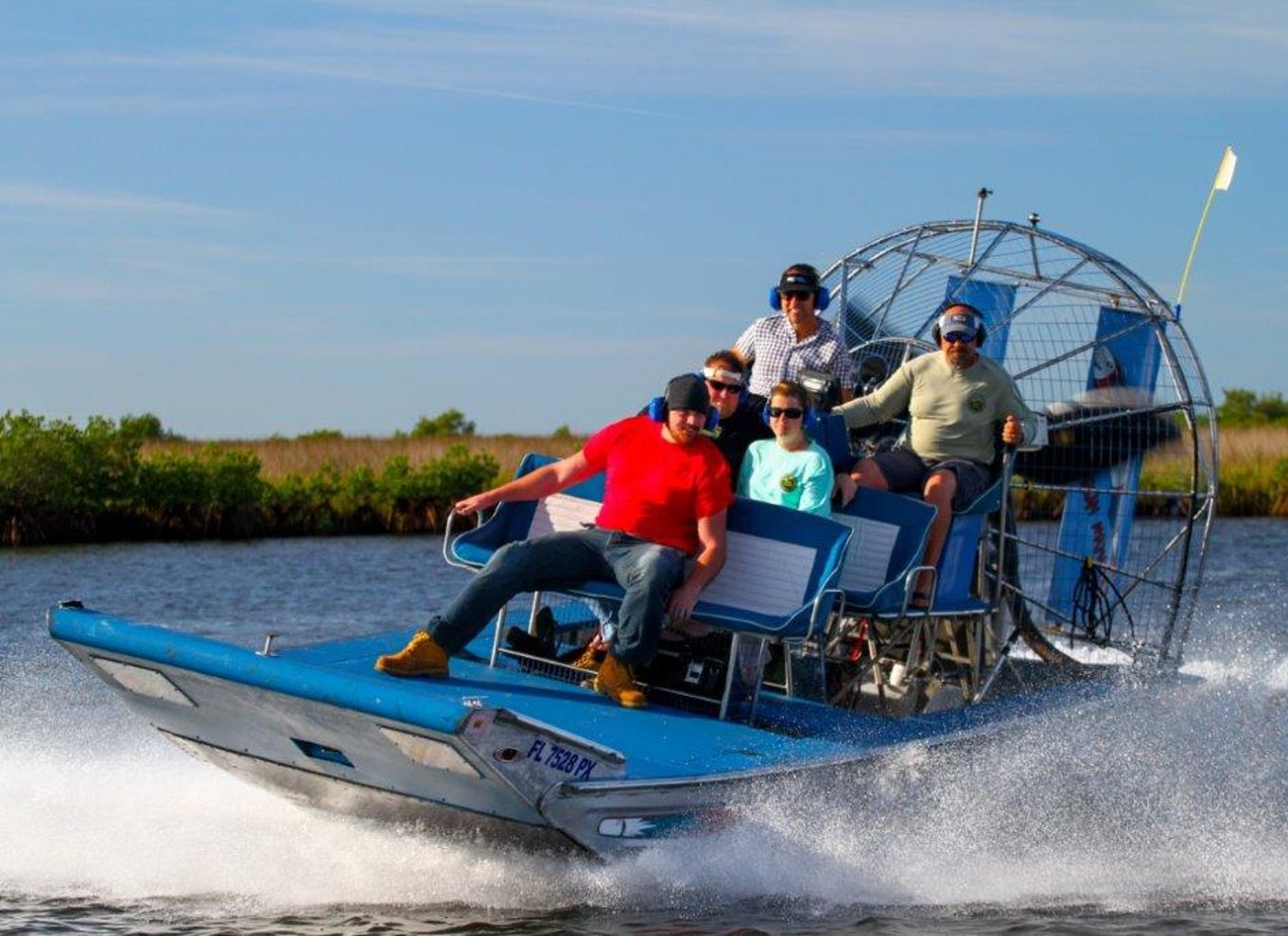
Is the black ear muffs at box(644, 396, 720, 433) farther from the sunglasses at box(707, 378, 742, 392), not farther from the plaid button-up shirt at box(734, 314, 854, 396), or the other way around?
the plaid button-up shirt at box(734, 314, 854, 396)

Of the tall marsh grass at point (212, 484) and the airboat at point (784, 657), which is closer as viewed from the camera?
the airboat at point (784, 657)

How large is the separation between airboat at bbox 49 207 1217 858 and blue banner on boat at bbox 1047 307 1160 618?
14mm

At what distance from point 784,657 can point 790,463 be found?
3.27 ft

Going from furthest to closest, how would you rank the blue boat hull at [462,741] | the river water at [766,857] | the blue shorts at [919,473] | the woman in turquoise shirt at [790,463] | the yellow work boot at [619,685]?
1. the blue shorts at [919,473]
2. the woman in turquoise shirt at [790,463]
3. the yellow work boot at [619,685]
4. the river water at [766,857]
5. the blue boat hull at [462,741]

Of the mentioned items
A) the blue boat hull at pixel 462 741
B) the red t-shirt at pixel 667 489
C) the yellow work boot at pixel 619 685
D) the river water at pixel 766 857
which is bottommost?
the river water at pixel 766 857

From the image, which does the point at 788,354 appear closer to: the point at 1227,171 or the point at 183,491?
the point at 1227,171

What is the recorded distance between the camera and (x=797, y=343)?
10492mm

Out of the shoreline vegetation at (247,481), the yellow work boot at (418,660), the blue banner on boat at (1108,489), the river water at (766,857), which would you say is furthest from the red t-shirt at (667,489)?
the shoreline vegetation at (247,481)

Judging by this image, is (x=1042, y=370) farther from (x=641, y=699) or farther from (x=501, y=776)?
(x=501, y=776)

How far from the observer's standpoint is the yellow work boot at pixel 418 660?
8.53 m

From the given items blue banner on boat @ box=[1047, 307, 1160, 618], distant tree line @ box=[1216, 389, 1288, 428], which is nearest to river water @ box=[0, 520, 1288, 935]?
blue banner on boat @ box=[1047, 307, 1160, 618]

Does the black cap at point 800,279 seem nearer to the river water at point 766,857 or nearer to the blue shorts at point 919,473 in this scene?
the blue shorts at point 919,473

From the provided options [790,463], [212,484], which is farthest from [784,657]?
[212,484]

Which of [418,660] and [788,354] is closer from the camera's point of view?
[418,660]
